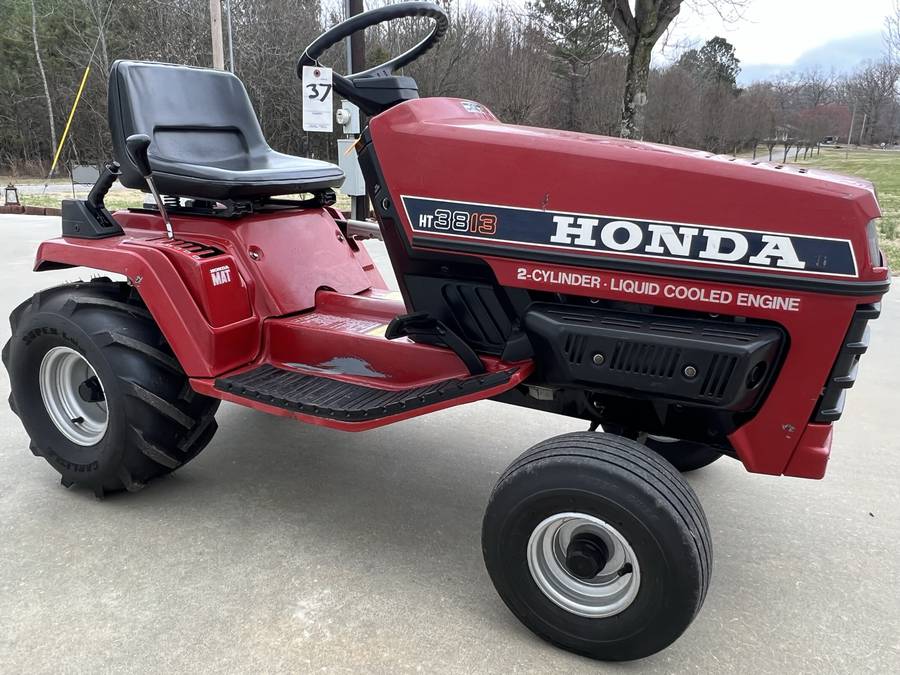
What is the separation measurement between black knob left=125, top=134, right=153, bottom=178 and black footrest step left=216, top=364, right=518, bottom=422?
2.66 feet

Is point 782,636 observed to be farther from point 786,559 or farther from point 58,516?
point 58,516

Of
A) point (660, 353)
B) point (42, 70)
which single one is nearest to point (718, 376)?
point (660, 353)

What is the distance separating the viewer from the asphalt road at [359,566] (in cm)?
192

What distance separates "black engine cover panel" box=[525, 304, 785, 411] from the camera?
1832 mm

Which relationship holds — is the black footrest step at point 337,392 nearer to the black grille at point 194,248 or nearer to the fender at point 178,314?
the fender at point 178,314

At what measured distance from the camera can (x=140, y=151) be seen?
2.43 metres

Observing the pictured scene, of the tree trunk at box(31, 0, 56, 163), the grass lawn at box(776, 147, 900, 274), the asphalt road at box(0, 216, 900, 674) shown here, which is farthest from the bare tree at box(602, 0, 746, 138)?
the tree trunk at box(31, 0, 56, 163)

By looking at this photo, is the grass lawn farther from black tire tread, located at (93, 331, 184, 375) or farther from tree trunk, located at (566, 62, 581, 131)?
tree trunk, located at (566, 62, 581, 131)

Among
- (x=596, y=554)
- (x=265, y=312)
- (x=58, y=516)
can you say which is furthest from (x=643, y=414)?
(x=58, y=516)

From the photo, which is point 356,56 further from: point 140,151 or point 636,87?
point 140,151

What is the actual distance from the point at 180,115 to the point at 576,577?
8.15 feet

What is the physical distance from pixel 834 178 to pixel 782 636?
133cm

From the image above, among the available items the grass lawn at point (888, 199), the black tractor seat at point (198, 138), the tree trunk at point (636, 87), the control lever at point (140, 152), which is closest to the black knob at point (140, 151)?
the control lever at point (140, 152)

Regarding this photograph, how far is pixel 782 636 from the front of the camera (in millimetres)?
2029
